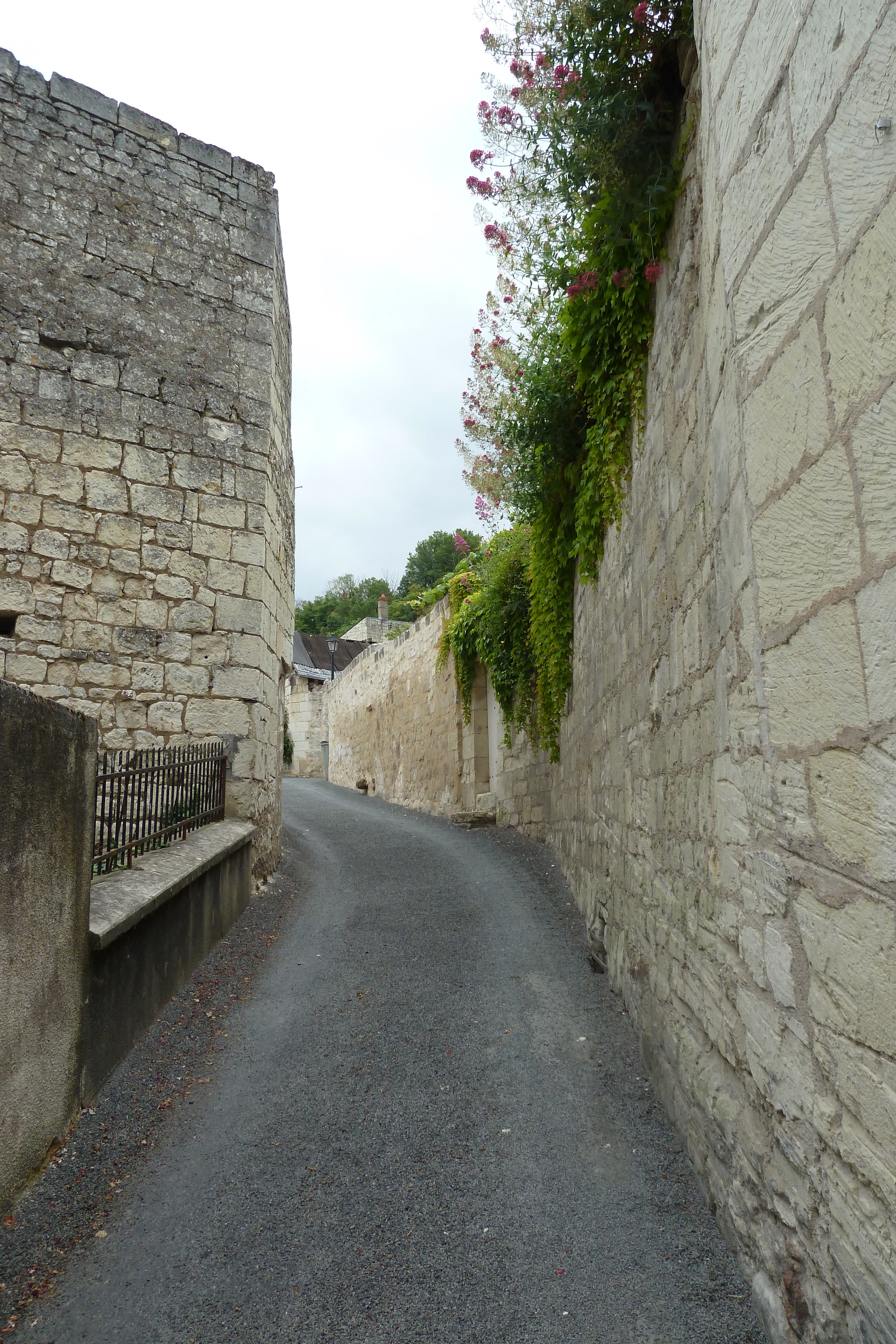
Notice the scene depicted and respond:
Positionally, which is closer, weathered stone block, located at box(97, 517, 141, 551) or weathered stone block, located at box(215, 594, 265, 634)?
weathered stone block, located at box(97, 517, 141, 551)

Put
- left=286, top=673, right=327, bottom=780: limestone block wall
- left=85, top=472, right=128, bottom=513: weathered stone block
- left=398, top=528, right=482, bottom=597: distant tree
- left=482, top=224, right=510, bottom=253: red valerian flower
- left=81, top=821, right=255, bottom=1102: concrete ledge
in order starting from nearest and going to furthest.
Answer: left=81, top=821, right=255, bottom=1102: concrete ledge → left=482, top=224, right=510, bottom=253: red valerian flower → left=85, top=472, right=128, bottom=513: weathered stone block → left=286, top=673, right=327, bottom=780: limestone block wall → left=398, top=528, right=482, bottom=597: distant tree

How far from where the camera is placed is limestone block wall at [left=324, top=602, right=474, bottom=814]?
12508mm

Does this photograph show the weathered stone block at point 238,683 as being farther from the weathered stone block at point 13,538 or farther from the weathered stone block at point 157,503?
the weathered stone block at point 13,538

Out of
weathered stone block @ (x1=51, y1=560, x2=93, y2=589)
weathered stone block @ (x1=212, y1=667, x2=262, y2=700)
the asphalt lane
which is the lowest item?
the asphalt lane

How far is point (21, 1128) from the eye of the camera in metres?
2.55

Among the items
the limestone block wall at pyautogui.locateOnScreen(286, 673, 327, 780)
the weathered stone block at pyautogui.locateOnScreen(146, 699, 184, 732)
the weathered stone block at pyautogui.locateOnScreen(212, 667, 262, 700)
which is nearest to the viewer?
the weathered stone block at pyautogui.locateOnScreen(146, 699, 184, 732)

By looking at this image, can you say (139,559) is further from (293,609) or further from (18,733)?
(18,733)

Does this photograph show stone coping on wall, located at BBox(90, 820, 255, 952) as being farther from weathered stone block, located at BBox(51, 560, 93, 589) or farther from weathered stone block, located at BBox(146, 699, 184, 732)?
weathered stone block, located at BBox(51, 560, 93, 589)

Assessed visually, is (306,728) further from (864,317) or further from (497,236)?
(864,317)

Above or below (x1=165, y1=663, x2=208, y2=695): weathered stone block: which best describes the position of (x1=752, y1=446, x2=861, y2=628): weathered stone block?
below

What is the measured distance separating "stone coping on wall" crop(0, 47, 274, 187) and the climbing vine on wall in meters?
2.35

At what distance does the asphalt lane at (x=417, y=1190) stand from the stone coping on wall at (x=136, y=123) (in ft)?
20.3

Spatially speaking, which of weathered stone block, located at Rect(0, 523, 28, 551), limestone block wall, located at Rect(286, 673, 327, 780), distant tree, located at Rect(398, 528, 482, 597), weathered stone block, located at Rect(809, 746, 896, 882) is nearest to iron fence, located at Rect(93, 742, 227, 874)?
weathered stone block, located at Rect(0, 523, 28, 551)

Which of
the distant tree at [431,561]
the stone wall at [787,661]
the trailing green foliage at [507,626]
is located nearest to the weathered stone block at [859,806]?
the stone wall at [787,661]
